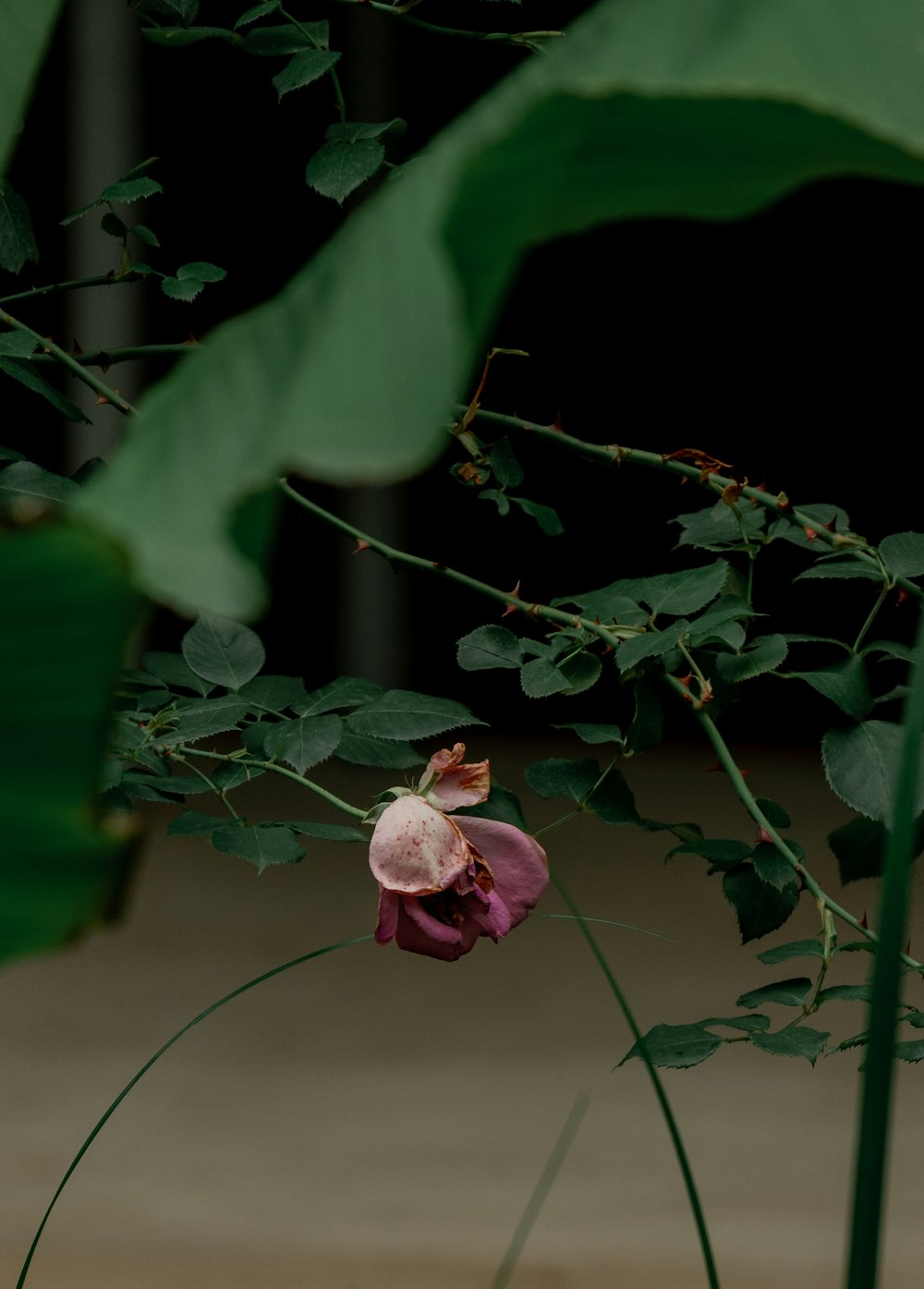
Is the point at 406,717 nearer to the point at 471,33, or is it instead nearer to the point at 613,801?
the point at 613,801

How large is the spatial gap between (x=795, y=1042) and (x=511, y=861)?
13 cm

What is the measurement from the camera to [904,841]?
0.18 m

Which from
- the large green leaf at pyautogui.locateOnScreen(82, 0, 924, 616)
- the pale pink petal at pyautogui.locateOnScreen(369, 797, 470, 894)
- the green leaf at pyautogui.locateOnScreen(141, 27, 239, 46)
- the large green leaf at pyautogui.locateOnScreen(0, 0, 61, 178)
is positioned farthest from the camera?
the green leaf at pyautogui.locateOnScreen(141, 27, 239, 46)

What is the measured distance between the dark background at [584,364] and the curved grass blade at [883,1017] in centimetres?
270

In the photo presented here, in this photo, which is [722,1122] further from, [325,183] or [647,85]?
[647,85]

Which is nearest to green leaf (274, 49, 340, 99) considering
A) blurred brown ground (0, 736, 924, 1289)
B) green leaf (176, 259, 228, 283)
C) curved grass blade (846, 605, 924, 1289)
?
green leaf (176, 259, 228, 283)

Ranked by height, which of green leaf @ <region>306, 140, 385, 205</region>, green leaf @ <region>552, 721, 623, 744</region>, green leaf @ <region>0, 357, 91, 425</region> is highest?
green leaf @ <region>306, 140, 385, 205</region>

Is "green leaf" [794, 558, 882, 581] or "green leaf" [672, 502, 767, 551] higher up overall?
"green leaf" [794, 558, 882, 581]

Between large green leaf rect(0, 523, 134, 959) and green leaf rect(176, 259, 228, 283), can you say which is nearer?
large green leaf rect(0, 523, 134, 959)

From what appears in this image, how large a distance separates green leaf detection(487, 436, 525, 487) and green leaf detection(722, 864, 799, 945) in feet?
0.81

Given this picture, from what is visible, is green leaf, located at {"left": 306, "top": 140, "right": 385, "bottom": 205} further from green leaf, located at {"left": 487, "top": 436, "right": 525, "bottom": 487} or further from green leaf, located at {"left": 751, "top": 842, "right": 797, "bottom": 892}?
green leaf, located at {"left": 751, "top": 842, "right": 797, "bottom": 892}

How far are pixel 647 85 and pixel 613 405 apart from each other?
307 centimetres

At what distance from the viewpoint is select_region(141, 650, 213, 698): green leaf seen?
642 millimetres

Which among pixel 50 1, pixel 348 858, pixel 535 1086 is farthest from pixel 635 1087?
pixel 50 1
